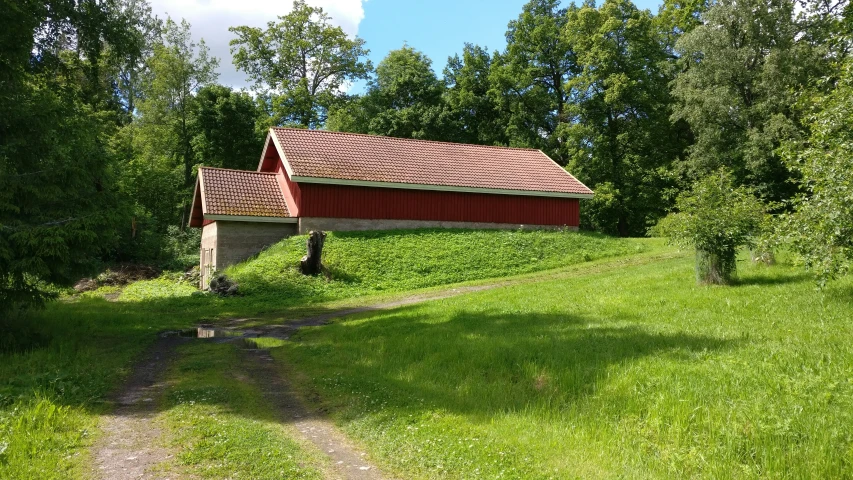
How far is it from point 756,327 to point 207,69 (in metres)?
47.9

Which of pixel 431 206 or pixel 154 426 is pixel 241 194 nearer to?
pixel 431 206

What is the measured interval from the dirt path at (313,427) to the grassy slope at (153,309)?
2.00 meters

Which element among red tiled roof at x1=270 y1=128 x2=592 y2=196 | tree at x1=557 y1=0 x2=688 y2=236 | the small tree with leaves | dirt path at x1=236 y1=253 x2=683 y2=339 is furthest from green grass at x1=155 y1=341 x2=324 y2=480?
tree at x1=557 y1=0 x2=688 y2=236

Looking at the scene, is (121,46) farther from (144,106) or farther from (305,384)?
(144,106)

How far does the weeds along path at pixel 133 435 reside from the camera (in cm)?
522

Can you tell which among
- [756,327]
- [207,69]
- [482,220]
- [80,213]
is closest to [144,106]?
[207,69]

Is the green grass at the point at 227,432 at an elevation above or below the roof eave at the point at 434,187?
below

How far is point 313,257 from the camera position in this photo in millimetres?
21625

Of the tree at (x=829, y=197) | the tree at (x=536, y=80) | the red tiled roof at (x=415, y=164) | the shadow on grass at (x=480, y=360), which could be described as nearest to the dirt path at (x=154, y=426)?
the shadow on grass at (x=480, y=360)

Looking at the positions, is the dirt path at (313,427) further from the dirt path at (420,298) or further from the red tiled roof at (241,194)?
the red tiled roof at (241,194)

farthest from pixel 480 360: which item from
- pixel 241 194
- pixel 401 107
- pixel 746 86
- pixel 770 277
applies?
pixel 401 107

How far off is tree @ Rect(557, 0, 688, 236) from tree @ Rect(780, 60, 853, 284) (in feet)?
90.6

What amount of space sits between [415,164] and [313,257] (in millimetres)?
10281

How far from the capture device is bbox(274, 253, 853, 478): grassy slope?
4.99 metres
